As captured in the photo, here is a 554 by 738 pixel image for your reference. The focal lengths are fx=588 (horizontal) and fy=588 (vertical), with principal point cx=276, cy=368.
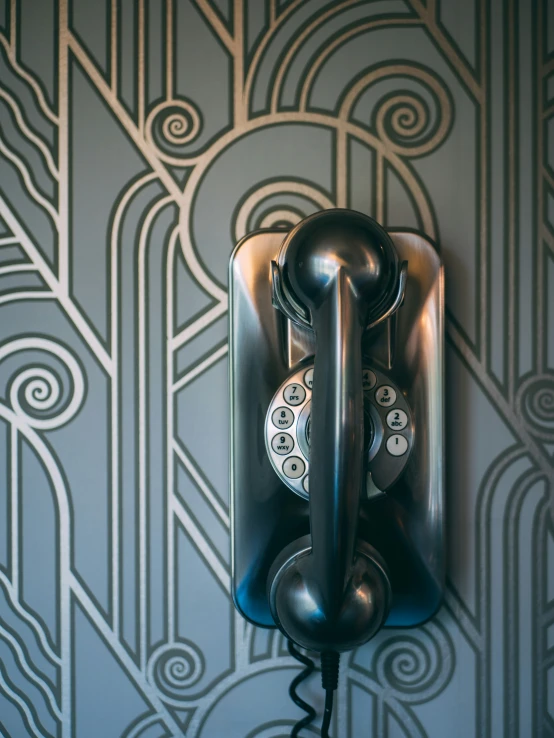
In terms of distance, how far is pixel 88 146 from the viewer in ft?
1.56

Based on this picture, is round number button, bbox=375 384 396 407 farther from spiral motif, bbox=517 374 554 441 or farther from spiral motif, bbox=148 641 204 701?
spiral motif, bbox=148 641 204 701

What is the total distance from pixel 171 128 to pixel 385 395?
272 mm

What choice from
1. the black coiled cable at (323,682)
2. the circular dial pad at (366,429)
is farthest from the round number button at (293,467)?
the black coiled cable at (323,682)

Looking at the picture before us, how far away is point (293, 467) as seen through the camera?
0.42 meters

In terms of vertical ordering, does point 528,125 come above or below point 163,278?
above

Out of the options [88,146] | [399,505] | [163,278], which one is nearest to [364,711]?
[399,505]

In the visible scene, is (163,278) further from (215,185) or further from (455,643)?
(455,643)

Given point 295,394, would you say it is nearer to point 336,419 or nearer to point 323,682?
point 336,419

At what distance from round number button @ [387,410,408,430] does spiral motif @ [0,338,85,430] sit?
25 cm

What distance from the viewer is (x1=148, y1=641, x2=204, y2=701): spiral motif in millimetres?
476

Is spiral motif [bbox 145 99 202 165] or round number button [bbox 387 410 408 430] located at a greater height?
spiral motif [bbox 145 99 202 165]

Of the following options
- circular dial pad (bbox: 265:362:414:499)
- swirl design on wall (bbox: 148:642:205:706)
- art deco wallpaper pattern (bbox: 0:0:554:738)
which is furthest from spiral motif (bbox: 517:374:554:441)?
swirl design on wall (bbox: 148:642:205:706)

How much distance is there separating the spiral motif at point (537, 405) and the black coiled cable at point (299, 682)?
0.83 feet

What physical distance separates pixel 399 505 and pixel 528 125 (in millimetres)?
311
